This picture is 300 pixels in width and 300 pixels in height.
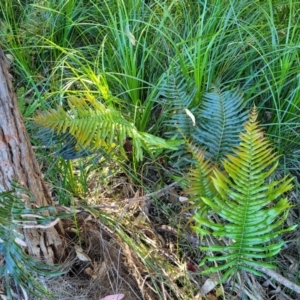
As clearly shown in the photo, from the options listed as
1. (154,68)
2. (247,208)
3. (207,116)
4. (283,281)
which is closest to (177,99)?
(207,116)

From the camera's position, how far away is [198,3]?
72.1 inches

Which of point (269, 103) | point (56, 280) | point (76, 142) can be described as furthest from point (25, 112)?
point (269, 103)

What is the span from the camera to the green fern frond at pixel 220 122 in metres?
1.42

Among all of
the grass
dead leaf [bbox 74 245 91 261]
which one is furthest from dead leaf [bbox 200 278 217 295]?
dead leaf [bbox 74 245 91 261]

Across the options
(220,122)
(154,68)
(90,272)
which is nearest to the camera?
(90,272)

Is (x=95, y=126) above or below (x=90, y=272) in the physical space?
above

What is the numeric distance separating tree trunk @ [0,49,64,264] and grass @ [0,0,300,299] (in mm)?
199

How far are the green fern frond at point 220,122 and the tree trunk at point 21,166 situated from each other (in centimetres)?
53

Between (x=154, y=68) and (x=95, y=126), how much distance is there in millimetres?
511

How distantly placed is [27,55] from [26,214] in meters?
0.95

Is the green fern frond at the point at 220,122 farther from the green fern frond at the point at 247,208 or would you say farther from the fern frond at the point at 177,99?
the green fern frond at the point at 247,208

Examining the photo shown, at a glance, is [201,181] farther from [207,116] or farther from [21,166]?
[21,166]

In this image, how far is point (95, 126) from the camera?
131 cm

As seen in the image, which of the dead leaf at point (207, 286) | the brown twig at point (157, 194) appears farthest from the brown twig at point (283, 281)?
the brown twig at point (157, 194)
